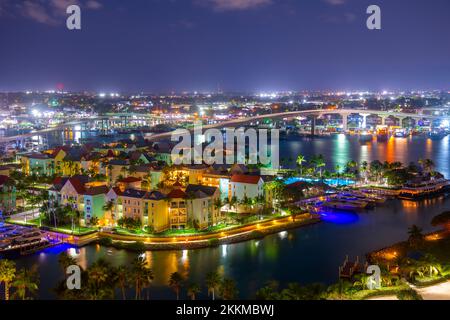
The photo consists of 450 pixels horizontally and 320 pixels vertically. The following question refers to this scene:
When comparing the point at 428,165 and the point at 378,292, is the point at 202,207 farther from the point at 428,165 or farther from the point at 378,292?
the point at 428,165

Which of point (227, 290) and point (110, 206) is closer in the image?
point (227, 290)

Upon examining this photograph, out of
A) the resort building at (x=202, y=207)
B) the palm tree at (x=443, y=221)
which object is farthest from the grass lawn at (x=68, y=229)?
the palm tree at (x=443, y=221)

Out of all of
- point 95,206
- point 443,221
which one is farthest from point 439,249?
point 95,206

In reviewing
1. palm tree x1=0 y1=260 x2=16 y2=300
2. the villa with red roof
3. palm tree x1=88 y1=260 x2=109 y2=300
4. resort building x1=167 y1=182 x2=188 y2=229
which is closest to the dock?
resort building x1=167 y1=182 x2=188 y2=229
